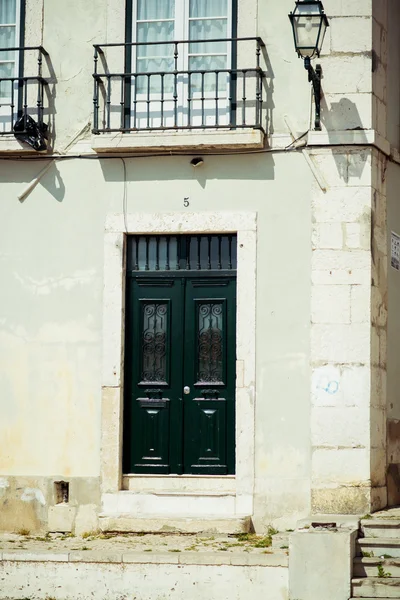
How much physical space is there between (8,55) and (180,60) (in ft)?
6.19

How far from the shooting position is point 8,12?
12.4 m

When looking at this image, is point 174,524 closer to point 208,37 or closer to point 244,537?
point 244,537

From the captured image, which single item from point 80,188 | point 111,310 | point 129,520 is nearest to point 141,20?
point 80,188

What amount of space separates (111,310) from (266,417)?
1914mm

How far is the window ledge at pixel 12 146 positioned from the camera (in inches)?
473

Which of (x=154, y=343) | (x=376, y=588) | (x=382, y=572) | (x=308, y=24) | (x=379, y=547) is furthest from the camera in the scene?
(x=154, y=343)

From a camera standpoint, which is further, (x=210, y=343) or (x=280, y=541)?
(x=210, y=343)

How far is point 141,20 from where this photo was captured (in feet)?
39.9

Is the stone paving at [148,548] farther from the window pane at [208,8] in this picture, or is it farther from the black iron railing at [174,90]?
the window pane at [208,8]

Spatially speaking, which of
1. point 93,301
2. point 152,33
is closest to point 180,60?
point 152,33

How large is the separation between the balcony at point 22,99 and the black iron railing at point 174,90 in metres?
0.62

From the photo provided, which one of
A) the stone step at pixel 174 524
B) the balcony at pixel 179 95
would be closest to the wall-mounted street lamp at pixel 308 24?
the balcony at pixel 179 95

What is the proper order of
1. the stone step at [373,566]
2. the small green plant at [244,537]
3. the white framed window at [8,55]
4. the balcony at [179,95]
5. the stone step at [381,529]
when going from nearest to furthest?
the stone step at [373,566], the stone step at [381,529], the small green plant at [244,537], the balcony at [179,95], the white framed window at [8,55]

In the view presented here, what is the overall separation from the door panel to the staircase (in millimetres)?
1746
